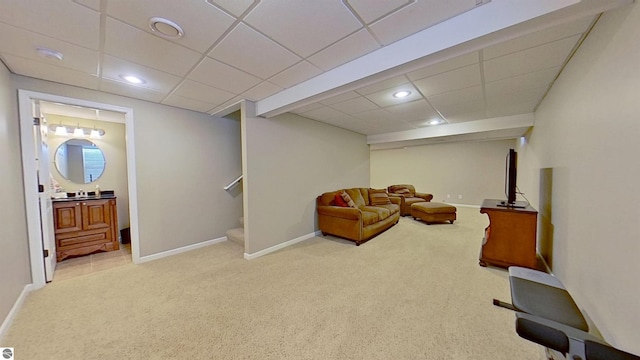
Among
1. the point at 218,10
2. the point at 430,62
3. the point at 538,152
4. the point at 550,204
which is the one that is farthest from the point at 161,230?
the point at 538,152

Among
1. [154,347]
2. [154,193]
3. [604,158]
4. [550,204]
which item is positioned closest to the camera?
[604,158]

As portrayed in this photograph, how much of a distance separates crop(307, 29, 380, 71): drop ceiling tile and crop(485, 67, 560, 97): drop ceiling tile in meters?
1.73

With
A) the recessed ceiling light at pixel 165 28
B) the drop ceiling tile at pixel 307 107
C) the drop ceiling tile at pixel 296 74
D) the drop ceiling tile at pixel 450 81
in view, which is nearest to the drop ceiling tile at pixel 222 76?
the drop ceiling tile at pixel 296 74

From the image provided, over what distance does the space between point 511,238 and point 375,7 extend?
115 inches

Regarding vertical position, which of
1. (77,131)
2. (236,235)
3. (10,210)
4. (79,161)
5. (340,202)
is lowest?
(236,235)

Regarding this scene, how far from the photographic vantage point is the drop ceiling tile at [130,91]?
8.33 ft

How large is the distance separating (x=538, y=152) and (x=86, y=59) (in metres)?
5.67

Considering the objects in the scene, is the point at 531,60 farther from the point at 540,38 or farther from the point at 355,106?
the point at 355,106

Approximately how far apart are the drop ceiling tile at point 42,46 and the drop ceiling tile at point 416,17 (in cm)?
242

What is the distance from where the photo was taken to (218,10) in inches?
56.2

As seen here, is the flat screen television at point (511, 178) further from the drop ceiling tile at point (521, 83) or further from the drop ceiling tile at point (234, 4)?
the drop ceiling tile at point (234, 4)

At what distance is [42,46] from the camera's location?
5.81ft

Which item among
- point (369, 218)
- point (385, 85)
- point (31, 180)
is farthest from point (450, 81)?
point (31, 180)

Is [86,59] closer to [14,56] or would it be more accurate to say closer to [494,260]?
[14,56]
